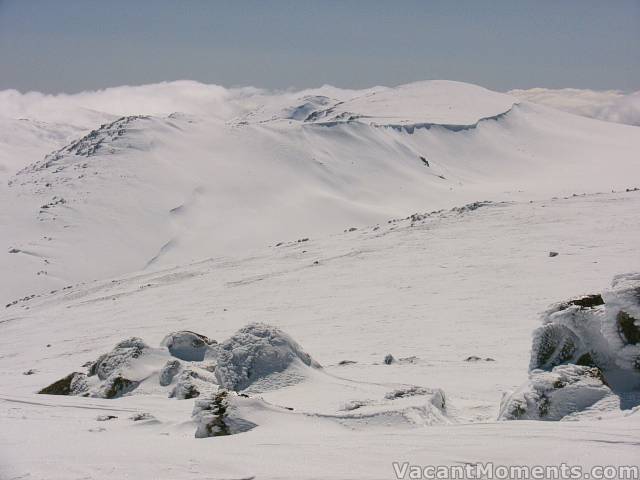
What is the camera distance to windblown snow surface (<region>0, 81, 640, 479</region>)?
5.91 meters

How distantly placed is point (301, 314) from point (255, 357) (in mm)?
10278

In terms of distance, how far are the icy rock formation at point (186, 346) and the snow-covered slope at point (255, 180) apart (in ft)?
99.4

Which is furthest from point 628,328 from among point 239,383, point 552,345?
point 239,383

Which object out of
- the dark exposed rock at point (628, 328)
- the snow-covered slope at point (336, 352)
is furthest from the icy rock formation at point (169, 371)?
the dark exposed rock at point (628, 328)

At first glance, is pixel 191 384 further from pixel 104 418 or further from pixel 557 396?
pixel 557 396

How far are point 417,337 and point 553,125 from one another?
87.5 metres

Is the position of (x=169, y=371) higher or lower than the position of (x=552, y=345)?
lower

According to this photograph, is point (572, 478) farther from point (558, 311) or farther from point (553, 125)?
point (553, 125)

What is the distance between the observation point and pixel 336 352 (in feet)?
49.3

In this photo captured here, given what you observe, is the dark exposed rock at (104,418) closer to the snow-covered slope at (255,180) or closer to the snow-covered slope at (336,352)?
the snow-covered slope at (336,352)

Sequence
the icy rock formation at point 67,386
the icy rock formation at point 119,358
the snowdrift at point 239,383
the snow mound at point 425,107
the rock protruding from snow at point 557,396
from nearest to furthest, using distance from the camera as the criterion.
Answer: the rock protruding from snow at point 557,396 < the snowdrift at point 239,383 < the icy rock formation at point 119,358 < the icy rock formation at point 67,386 < the snow mound at point 425,107

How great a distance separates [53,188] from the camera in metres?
57.2

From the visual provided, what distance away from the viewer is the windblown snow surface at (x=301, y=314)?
591 cm

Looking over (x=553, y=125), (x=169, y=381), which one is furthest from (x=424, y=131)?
(x=169, y=381)
